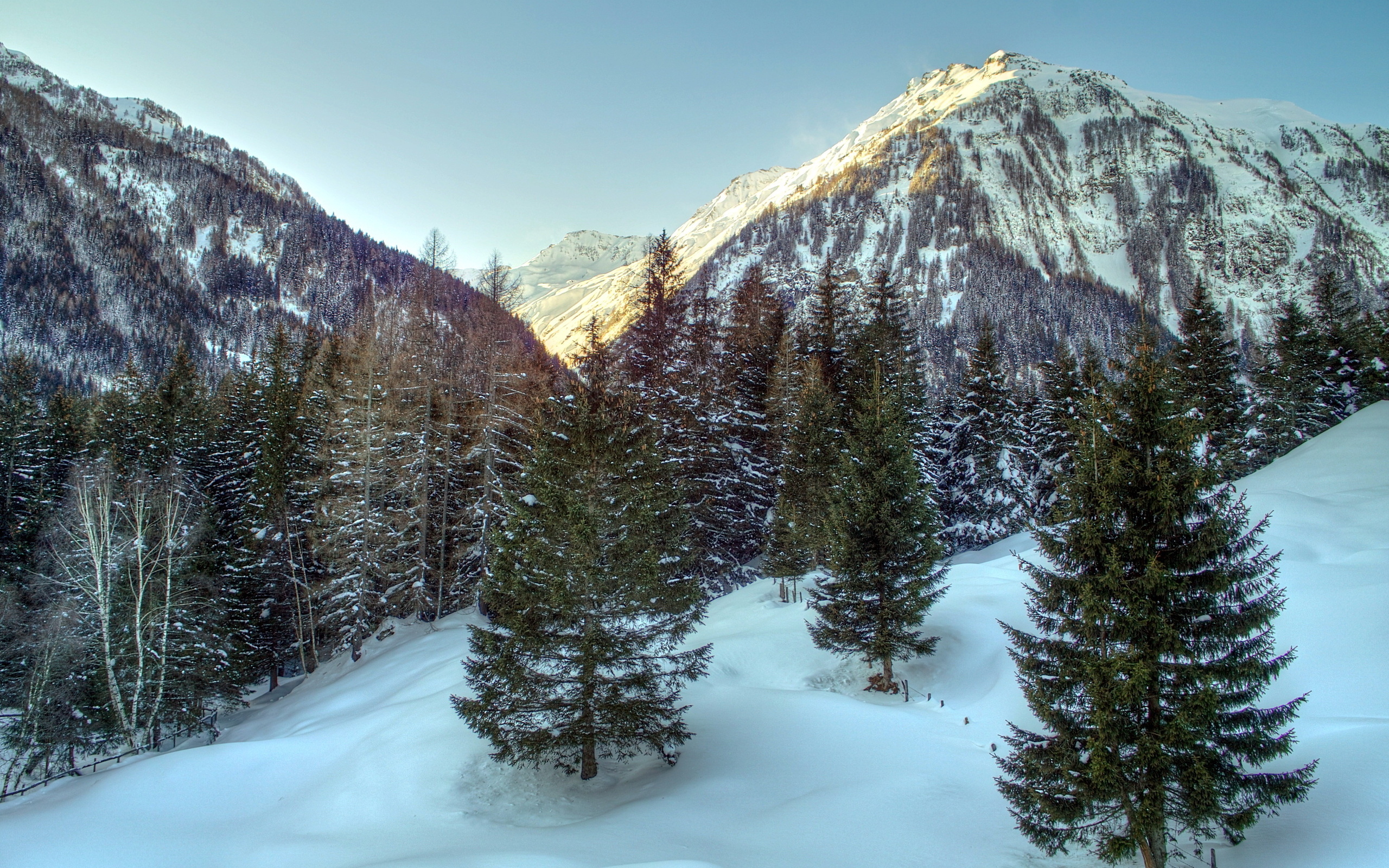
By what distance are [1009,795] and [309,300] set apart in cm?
16609

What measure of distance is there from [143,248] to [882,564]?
186 metres

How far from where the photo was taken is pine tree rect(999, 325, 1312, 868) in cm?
721

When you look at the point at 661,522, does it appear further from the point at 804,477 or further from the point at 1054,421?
the point at 1054,421

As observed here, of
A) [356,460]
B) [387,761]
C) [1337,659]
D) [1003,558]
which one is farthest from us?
[1003,558]

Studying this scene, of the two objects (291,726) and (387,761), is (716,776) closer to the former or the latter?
(387,761)

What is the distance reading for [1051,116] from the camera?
7741 inches

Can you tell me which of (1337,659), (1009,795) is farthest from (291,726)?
(1337,659)

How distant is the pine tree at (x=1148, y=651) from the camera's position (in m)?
7.21

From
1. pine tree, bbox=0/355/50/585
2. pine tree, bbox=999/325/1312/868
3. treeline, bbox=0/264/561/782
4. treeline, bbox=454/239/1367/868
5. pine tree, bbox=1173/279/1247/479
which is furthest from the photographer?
pine tree, bbox=1173/279/1247/479

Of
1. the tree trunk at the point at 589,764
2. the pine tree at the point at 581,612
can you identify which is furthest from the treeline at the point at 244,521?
the tree trunk at the point at 589,764

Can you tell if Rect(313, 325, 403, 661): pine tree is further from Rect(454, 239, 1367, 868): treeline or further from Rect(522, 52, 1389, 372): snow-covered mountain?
Rect(522, 52, 1389, 372): snow-covered mountain

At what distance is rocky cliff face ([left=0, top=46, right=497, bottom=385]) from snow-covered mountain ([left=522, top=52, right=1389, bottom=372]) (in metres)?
69.8

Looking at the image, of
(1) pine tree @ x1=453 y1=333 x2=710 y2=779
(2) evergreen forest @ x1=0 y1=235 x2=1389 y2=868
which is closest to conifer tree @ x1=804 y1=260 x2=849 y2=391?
(2) evergreen forest @ x1=0 y1=235 x2=1389 y2=868

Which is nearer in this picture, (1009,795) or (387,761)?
(1009,795)
